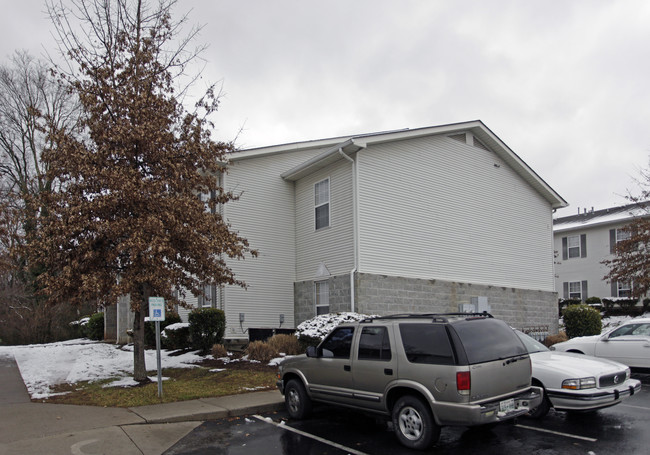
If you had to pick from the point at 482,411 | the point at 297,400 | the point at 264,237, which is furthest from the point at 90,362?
the point at 482,411

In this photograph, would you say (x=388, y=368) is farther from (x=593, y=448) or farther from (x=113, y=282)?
(x=113, y=282)

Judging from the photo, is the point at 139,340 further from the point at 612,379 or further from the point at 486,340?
the point at 612,379

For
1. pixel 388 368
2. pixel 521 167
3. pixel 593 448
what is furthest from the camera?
pixel 521 167

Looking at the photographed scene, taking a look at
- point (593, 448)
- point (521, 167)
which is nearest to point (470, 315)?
point (593, 448)

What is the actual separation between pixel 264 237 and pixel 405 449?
12995mm

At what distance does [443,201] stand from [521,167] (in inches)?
190

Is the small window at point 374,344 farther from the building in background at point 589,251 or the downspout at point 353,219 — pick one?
the building in background at point 589,251

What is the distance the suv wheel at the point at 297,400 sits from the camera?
→ 8.75 meters

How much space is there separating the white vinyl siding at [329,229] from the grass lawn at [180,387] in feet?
16.3

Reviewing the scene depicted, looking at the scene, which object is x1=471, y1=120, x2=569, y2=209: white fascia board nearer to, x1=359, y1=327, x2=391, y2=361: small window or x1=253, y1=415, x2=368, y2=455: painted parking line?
x1=359, y1=327, x2=391, y2=361: small window

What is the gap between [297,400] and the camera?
889cm

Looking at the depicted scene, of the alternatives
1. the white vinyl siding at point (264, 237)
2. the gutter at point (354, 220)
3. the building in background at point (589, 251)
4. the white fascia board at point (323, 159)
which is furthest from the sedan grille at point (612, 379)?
the building in background at point (589, 251)

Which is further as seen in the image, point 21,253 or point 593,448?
point 21,253

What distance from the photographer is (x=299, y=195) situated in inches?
782
